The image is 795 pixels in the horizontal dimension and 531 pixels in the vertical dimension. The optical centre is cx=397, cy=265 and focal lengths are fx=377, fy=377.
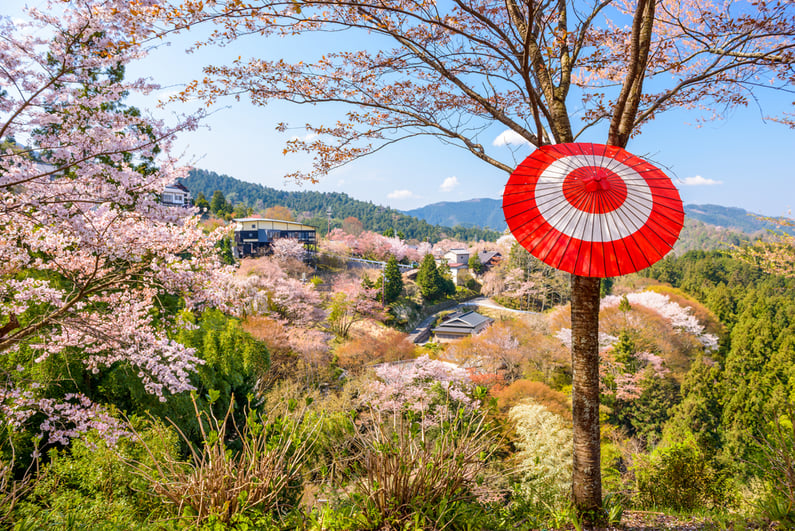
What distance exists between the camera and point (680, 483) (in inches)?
184

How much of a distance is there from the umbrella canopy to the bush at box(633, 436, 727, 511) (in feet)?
14.3

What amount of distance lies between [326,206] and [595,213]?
72.9 meters

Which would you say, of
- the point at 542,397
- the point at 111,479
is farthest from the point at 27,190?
the point at 542,397

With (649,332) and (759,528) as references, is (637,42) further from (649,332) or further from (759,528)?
(649,332)

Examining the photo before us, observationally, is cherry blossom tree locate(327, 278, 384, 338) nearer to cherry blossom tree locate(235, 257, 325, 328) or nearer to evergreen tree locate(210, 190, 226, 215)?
cherry blossom tree locate(235, 257, 325, 328)

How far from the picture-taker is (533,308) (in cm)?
2567

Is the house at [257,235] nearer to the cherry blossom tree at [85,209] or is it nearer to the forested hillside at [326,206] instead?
the cherry blossom tree at [85,209]

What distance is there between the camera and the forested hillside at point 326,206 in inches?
2460

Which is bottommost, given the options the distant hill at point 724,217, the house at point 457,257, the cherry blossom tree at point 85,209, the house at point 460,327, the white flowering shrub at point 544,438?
the house at point 460,327

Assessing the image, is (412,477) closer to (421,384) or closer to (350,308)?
(421,384)

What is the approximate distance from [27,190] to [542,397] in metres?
9.92

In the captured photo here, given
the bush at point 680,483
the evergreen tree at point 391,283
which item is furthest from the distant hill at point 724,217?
the bush at point 680,483

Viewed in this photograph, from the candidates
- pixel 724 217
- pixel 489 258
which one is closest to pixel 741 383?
pixel 489 258

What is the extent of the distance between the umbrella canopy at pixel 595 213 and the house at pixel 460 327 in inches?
709
